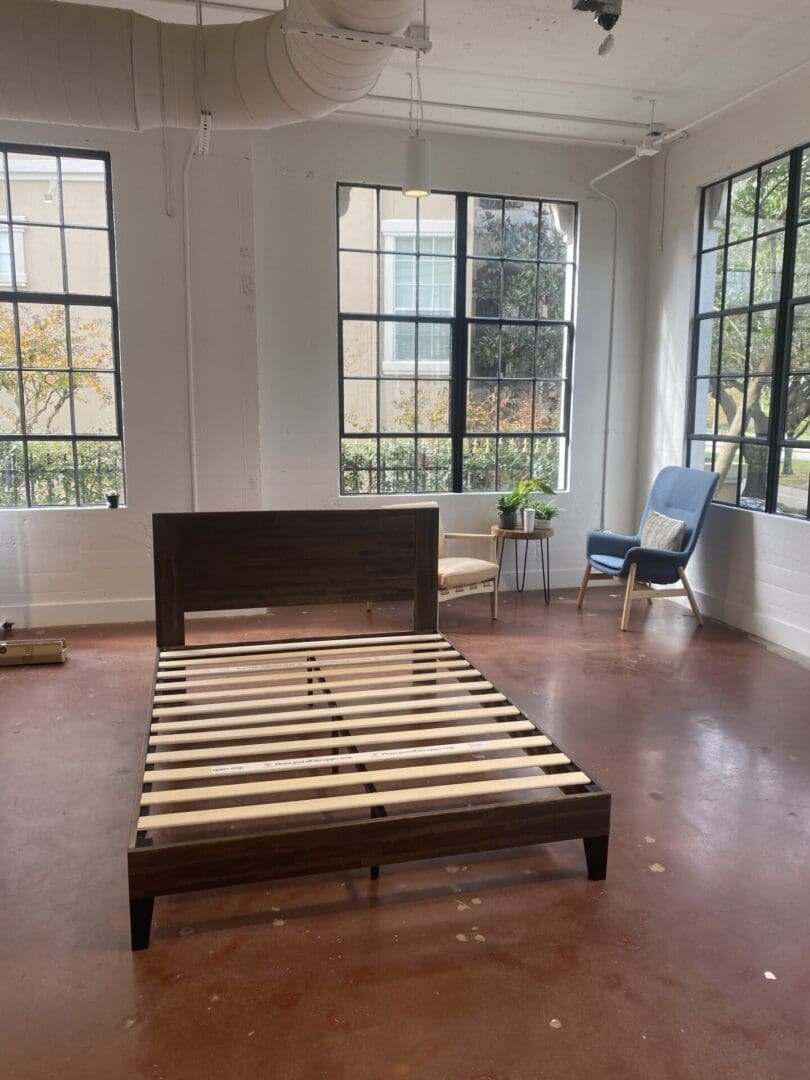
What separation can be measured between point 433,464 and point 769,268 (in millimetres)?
2653

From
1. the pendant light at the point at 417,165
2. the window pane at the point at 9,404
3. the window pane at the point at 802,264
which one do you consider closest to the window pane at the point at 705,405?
the window pane at the point at 802,264

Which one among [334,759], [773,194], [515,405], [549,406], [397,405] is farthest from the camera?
[549,406]

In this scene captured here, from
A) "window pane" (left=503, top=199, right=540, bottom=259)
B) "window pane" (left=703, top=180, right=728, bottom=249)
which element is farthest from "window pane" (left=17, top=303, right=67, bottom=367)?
"window pane" (left=703, top=180, right=728, bottom=249)

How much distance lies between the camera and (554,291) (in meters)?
6.36

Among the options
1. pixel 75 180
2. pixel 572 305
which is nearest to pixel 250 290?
pixel 75 180

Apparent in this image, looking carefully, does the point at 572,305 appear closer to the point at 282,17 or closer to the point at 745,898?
the point at 282,17

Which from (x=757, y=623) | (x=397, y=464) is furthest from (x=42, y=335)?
(x=757, y=623)

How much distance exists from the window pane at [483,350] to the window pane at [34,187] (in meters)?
3.02

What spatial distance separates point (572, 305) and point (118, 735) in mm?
4721

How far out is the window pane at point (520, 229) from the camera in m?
6.17

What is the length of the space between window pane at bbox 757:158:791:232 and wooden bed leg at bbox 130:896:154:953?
199 inches

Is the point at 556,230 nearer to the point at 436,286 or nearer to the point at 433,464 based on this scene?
the point at 436,286

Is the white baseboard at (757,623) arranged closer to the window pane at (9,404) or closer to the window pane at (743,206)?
the window pane at (743,206)

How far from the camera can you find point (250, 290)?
5438 mm
